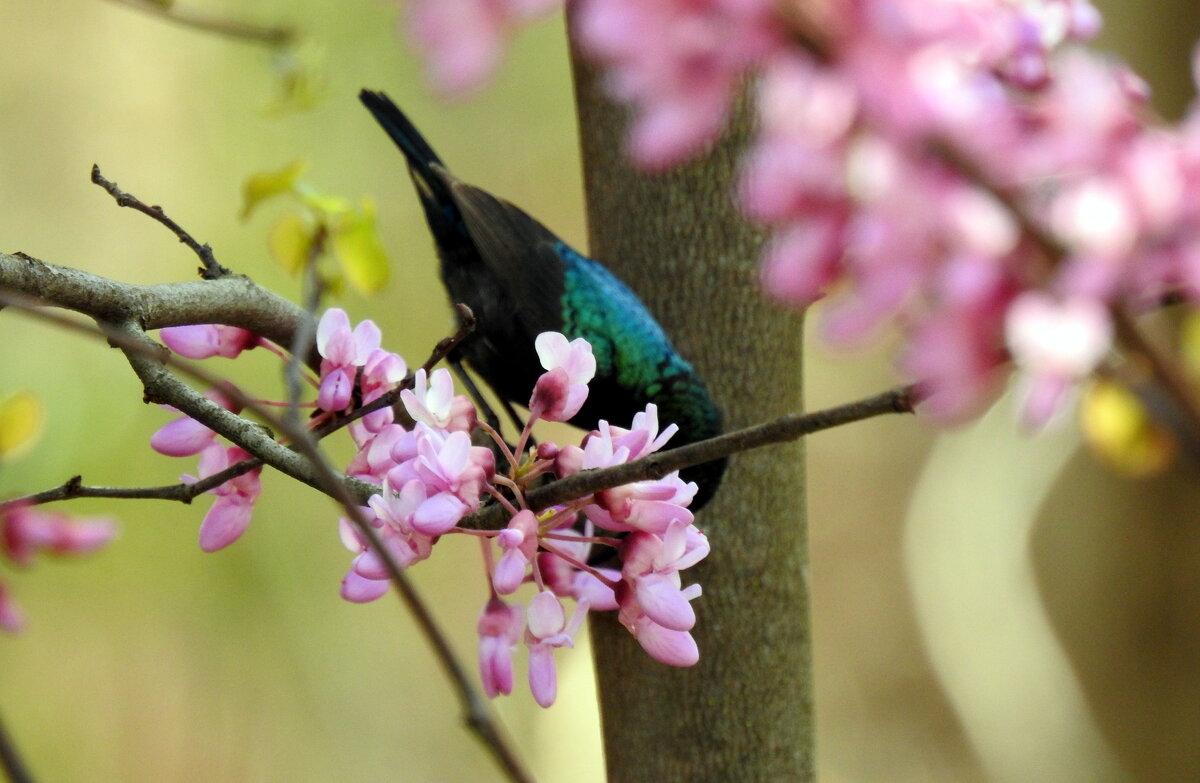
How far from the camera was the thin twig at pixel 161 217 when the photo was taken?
864 millimetres

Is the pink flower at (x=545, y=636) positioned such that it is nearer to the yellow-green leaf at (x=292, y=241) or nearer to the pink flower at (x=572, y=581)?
the pink flower at (x=572, y=581)

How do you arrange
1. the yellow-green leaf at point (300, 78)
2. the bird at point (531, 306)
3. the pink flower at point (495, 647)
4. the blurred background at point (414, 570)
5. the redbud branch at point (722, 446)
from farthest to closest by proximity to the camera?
the blurred background at point (414, 570), the bird at point (531, 306), the yellow-green leaf at point (300, 78), the pink flower at point (495, 647), the redbud branch at point (722, 446)

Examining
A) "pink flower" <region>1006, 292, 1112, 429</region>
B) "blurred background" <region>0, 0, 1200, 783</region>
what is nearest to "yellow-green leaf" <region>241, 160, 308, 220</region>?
"pink flower" <region>1006, 292, 1112, 429</region>

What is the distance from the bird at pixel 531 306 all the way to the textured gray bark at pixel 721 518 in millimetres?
171

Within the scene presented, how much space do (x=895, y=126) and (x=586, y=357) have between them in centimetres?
47

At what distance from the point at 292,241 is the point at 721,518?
1.71 ft

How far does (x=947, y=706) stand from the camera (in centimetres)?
342

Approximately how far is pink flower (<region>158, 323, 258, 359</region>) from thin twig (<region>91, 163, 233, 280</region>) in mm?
53

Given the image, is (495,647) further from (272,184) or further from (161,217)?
(272,184)

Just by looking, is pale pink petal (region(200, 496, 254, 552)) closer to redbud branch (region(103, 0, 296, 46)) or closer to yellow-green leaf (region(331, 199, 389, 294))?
yellow-green leaf (region(331, 199, 389, 294))

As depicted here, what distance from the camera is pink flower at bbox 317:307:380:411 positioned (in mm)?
830

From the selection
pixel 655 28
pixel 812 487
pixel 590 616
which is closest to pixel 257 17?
pixel 812 487

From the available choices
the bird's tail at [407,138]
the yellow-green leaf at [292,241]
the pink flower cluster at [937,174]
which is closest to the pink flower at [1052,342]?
the pink flower cluster at [937,174]

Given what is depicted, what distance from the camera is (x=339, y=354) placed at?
0.84 metres
